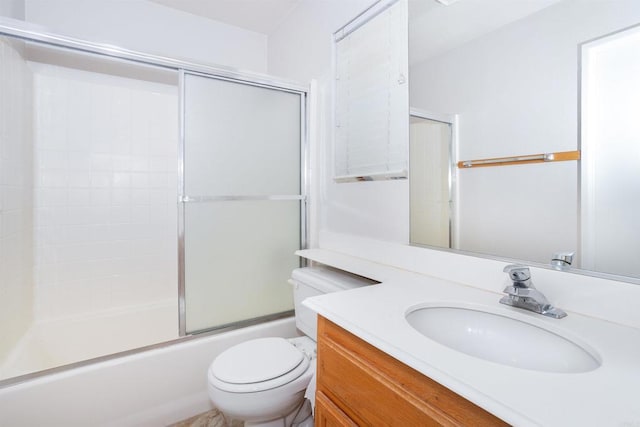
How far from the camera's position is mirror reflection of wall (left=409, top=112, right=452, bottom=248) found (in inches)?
49.0

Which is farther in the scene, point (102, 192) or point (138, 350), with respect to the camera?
point (102, 192)

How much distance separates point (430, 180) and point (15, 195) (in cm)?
227

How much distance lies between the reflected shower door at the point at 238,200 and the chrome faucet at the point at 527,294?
4.66ft

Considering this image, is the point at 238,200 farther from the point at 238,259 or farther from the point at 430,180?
the point at 430,180

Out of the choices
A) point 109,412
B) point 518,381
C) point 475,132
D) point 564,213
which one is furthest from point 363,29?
point 109,412

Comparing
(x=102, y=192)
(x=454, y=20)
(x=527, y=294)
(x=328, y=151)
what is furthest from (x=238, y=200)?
(x=527, y=294)

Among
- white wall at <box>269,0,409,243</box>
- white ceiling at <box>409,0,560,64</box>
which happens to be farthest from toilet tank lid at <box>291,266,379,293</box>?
white ceiling at <box>409,0,560,64</box>

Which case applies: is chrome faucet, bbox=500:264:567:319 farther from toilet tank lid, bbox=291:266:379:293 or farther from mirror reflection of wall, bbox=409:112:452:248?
toilet tank lid, bbox=291:266:379:293

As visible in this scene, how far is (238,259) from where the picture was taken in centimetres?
187

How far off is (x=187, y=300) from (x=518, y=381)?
5.28 ft

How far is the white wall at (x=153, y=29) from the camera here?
1998 mm

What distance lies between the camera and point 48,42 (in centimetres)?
139

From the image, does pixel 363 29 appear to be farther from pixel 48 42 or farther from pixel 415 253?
pixel 48 42

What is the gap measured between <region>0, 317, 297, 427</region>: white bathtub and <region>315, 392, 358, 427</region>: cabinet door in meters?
1.01
